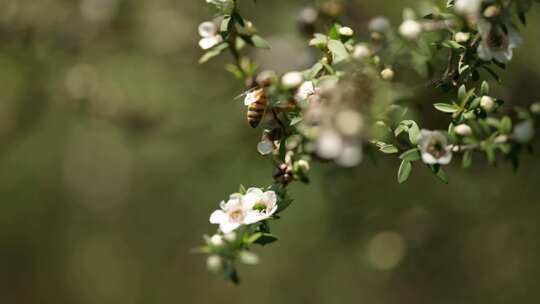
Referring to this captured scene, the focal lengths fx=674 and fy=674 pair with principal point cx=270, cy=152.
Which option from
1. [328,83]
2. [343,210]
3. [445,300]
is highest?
[328,83]

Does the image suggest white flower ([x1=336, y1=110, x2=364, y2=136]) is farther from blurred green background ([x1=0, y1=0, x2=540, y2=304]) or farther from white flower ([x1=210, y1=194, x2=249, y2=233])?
blurred green background ([x1=0, y1=0, x2=540, y2=304])

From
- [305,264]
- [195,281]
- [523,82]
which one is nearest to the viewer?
[523,82]

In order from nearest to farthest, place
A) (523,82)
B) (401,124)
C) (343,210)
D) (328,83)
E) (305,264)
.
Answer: (328,83) < (401,124) < (523,82) < (343,210) < (305,264)

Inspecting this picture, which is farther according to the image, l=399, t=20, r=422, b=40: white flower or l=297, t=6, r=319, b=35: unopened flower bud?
l=297, t=6, r=319, b=35: unopened flower bud

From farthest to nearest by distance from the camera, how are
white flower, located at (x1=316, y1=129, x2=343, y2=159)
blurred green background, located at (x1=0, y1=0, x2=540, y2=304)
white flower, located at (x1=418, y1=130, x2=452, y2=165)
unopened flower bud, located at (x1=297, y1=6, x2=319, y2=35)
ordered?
blurred green background, located at (x1=0, y1=0, x2=540, y2=304), unopened flower bud, located at (x1=297, y1=6, x2=319, y2=35), white flower, located at (x1=418, y1=130, x2=452, y2=165), white flower, located at (x1=316, y1=129, x2=343, y2=159)

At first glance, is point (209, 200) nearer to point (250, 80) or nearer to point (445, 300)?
point (445, 300)

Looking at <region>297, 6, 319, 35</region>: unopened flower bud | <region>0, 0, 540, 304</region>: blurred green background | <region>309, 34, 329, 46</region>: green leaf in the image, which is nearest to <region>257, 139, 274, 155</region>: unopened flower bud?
<region>309, 34, 329, 46</region>: green leaf

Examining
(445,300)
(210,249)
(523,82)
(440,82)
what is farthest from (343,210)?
(210,249)

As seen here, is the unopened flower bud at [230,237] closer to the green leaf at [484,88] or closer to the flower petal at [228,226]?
the flower petal at [228,226]
